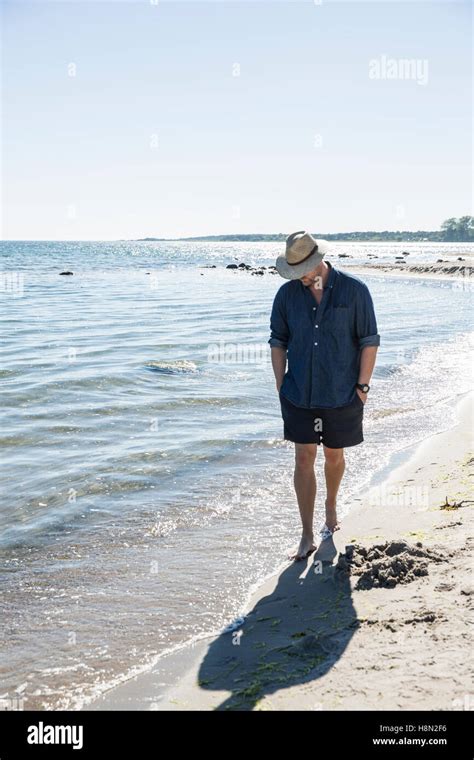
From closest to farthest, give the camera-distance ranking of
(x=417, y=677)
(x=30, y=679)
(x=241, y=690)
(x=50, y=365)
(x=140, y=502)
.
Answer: (x=417, y=677)
(x=241, y=690)
(x=30, y=679)
(x=140, y=502)
(x=50, y=365)

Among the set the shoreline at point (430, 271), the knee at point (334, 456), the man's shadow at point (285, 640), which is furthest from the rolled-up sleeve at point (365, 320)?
the shoreline at point (430, 271)

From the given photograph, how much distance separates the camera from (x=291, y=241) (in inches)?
204

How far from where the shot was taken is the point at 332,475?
5816mm

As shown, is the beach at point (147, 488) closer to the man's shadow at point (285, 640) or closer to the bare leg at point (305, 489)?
the man's shadow at point (285, 640)

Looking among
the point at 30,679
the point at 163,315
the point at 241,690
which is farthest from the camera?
the point at 163,315

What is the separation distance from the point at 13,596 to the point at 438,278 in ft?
157

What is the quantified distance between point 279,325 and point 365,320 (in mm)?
651

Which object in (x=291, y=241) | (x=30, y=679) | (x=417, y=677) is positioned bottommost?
(x=30, y=679)

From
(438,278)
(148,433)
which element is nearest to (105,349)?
(148,433)

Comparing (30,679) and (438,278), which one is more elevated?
(438,278)

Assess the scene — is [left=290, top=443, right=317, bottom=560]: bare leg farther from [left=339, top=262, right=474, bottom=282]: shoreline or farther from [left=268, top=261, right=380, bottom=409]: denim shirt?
[left=339, top=262, right=474, bottom=282]: shoreline

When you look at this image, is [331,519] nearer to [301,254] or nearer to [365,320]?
[365,320]

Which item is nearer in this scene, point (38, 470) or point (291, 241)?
→ point (291, 241)

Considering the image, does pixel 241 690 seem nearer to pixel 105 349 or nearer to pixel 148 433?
pixel 148 433
